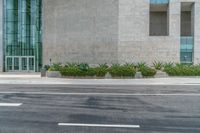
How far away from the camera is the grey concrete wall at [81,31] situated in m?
36.7

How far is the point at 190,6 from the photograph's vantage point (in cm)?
3753

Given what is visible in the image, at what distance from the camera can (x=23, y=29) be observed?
132ft

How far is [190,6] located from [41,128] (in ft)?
116

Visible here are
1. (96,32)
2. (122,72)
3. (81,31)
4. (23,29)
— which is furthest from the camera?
(23,29)

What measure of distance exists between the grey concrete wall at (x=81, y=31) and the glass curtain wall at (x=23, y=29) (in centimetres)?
198

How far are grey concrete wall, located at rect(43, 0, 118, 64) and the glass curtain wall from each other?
1.98m

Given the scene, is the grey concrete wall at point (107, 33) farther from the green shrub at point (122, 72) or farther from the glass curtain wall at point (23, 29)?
the green shrub at point (122, 72)

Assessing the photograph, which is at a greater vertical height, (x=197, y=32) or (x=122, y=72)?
(x=197, y=32)

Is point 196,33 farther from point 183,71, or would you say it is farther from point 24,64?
point 24,64

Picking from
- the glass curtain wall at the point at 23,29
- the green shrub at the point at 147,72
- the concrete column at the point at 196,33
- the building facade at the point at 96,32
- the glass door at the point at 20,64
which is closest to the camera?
the green shrub at the point at 147,72

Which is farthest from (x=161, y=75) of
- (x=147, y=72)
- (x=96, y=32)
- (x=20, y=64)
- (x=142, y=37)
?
(x=20, y=64)

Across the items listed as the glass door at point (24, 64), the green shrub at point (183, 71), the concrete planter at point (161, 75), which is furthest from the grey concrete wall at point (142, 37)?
the glass door at point (24, 64)

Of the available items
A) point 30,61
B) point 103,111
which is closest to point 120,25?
point 30,61

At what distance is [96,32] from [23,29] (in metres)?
11.7
